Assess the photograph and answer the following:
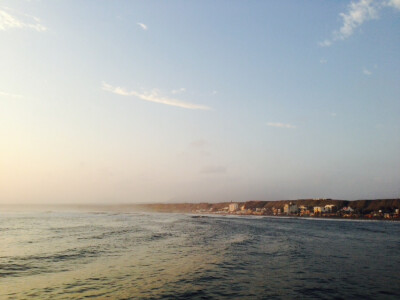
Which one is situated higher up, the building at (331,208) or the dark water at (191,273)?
the dark water at (191,273)

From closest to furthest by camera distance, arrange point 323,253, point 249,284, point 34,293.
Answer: point 34,293 < point 249,284 < point 323,253

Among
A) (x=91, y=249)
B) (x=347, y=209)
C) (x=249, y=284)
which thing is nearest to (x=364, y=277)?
(x=249, y=284)

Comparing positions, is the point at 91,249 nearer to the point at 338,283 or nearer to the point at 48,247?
the point at 48,247

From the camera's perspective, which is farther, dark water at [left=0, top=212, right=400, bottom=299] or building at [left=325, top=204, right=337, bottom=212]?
building at [left=325, top=204, right=337, bottom=212]

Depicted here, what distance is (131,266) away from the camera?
908 inches

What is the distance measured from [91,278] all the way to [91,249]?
13.3m

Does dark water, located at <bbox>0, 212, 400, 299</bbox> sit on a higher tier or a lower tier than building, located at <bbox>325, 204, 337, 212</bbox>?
higher

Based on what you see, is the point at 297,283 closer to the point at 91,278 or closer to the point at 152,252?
the point at 91,278

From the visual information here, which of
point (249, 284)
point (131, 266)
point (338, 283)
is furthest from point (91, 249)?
point (338, 283)

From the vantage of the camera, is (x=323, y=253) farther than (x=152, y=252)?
Yes

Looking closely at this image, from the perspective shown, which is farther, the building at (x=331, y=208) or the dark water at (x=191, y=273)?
the building at (x=331, y=208)

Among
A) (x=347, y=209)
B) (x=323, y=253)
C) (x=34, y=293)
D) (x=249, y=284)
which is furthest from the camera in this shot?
(x=347, y=209)

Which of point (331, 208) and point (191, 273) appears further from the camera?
point (331, 208)

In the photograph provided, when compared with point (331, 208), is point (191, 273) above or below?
above
